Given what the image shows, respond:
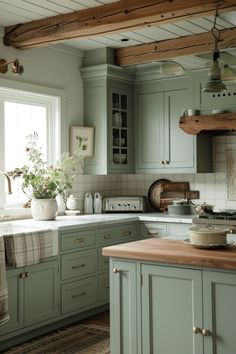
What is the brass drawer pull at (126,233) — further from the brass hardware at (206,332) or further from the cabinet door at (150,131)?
the brass hardware at (206,332)

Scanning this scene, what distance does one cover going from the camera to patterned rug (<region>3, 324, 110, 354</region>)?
4.04 metres

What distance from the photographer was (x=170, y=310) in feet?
9.80

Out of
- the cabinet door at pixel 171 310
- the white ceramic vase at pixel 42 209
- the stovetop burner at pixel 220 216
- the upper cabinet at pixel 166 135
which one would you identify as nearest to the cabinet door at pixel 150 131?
the upper cabinet at pixel 166 135

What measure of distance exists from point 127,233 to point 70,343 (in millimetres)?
1501

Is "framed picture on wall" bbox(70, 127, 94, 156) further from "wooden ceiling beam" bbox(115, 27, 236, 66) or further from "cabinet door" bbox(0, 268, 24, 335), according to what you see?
"cabinet door" bbox(0, 268, 24, 335)

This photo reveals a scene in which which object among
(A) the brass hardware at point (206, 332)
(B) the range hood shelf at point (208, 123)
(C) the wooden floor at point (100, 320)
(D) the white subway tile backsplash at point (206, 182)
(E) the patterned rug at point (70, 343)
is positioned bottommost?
(E) the patterned rug at point (70, 343)

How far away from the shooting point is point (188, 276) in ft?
9.58

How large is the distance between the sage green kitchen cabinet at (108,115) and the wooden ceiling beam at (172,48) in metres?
0.21

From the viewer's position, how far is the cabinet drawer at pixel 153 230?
5.38m

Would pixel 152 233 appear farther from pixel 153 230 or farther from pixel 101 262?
pixel 101 262

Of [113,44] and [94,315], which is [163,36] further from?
[94,315]

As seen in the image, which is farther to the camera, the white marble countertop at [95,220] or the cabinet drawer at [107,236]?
the cabinet drawer at [107,236]

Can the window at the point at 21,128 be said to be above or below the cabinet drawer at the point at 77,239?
above

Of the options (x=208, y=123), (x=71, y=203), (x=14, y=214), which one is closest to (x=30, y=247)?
(x=14, y=214)
